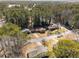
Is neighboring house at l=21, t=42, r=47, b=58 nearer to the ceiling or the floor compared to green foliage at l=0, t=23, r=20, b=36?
nearer to the floor

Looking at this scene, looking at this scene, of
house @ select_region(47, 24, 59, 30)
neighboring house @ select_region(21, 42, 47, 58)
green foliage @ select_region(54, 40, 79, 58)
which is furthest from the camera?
house @ select_region(47, 24, 59, 30)

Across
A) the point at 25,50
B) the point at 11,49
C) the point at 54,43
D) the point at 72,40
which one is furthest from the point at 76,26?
the point at 11,49

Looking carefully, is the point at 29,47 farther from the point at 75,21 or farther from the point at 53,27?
the point at 75,21

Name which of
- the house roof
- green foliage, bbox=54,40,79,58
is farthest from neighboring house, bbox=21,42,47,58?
green foliage, bbox=54,40,79,58

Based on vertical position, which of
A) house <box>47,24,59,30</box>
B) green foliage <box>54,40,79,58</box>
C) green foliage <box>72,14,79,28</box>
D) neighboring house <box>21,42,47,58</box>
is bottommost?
neighboring house <box>21,42,47,58</box>

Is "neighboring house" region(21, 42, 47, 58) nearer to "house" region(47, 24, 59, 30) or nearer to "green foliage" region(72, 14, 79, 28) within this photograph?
"house" region(47, 24, 59, 30)

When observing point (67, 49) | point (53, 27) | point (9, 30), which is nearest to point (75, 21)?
point (53, 27)
